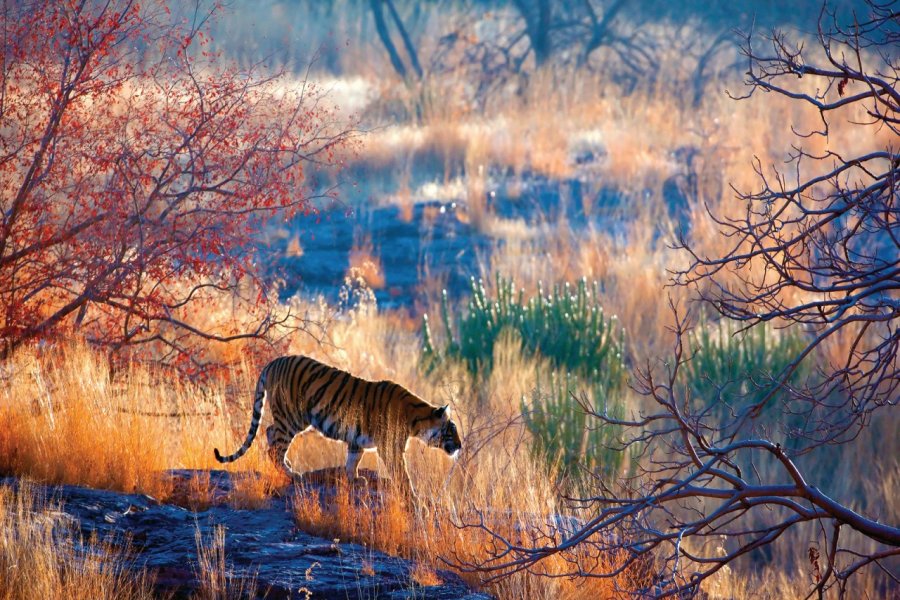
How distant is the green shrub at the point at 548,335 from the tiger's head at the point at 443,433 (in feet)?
15.6

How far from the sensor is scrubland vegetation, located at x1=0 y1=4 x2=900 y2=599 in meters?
5.62

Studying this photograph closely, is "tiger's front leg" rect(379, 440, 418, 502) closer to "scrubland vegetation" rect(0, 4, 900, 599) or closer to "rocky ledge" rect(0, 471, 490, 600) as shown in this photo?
"scrubland vegetation" rect(0, 4, 900, 599)

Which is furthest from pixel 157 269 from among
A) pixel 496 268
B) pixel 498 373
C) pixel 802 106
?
pixel 802 106

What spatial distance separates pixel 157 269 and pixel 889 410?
6675mm

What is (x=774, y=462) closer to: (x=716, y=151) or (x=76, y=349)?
(x=76, y=349)

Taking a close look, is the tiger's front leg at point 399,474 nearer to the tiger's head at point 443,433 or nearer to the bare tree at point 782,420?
the tiger's head at point 443,433

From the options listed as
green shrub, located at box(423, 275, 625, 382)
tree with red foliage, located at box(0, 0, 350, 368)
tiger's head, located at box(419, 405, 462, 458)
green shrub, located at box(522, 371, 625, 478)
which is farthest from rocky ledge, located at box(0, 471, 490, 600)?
green shrub, located at box(423, 275, 625, 382)

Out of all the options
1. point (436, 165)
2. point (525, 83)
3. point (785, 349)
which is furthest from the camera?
point (525, 83)

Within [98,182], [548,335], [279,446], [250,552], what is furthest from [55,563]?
[548,335]

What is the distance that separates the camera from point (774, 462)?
10.3 metres

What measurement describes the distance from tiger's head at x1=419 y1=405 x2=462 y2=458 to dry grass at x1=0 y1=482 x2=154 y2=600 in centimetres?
186

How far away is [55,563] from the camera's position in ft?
14.9

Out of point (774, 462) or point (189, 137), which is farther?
point (774, 462)

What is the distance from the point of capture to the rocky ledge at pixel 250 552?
483 cm
